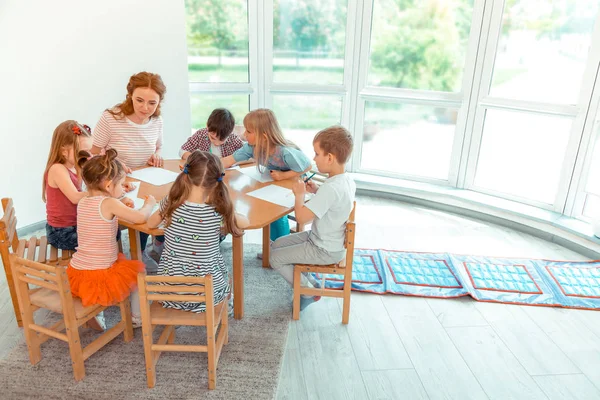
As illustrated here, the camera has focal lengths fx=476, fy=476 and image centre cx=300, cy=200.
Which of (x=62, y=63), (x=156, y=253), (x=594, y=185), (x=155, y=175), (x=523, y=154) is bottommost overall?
(x=156, y=253)

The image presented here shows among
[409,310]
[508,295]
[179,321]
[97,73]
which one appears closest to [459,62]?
[508,295]

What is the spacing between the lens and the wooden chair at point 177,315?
186 centimetres

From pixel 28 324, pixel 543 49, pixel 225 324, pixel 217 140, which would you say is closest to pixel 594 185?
pixel 543 49

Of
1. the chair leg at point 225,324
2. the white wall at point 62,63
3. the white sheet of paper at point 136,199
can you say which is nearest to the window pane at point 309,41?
the white wall at point 62,63

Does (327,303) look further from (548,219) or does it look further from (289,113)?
(289,113)

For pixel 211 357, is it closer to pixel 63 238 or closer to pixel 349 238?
pixel 349 238

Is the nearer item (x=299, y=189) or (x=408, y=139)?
(x=299, y=189)

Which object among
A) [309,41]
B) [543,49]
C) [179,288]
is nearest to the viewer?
[179,288]

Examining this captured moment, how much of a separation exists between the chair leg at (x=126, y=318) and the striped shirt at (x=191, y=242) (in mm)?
354

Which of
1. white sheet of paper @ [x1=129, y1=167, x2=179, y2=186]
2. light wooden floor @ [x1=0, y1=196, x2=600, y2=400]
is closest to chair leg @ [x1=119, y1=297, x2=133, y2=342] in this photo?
light wooden floor @ [x1=0, y1=196, x2=600, y2=400]

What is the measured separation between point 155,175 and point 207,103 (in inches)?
69.1

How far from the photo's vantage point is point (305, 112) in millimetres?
4613

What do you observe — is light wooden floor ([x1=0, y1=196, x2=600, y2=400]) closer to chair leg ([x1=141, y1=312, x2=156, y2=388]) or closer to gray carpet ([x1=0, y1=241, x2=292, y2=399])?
gray carpet ([x1=0, y1=241, x2=292, y2=399])

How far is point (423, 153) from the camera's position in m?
4.54
